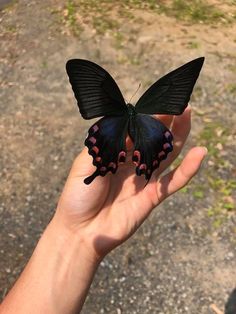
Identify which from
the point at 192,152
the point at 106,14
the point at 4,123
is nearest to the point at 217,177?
the point at 192,152

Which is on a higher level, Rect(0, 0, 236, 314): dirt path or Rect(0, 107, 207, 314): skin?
Rect(0, 107, 207, 314): skin

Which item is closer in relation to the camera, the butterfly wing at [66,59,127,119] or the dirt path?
the butterfly wing at [66,59,127,119]

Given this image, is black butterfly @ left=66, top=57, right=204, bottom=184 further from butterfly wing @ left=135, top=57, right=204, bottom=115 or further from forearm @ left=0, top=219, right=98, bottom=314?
forearm @ left=0, top=219, right=98, bottom=314

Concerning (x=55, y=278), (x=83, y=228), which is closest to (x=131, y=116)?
(x=83, y=228)

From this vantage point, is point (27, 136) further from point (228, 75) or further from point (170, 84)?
point (170, 84)

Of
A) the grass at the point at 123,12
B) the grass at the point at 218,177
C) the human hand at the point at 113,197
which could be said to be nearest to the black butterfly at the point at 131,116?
the human hand at the point at 113,197

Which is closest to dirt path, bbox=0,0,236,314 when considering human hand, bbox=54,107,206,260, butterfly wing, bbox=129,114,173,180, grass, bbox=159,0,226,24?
grass, bbox=159,0,226,24
